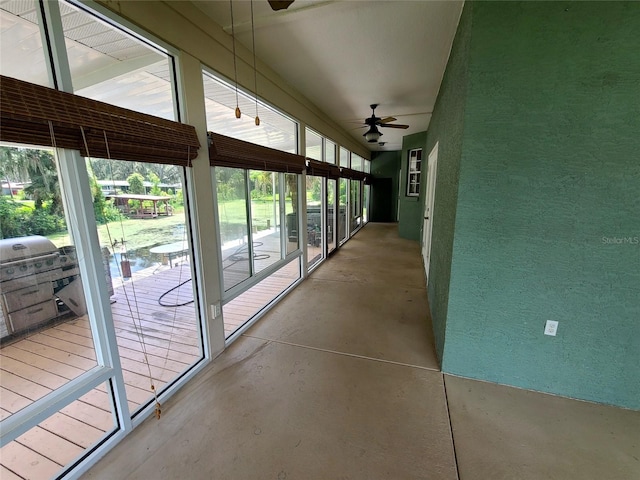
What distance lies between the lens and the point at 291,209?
3.89 meters

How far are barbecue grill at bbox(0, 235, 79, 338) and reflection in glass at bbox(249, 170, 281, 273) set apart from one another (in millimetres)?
1690

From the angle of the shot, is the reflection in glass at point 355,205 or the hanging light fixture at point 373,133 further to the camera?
the reflection in glass at point 355,205

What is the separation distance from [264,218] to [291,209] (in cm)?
76

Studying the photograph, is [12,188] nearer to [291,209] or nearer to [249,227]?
[249,227]

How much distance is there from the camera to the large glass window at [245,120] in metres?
2.26

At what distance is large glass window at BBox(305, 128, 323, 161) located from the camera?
4.41m

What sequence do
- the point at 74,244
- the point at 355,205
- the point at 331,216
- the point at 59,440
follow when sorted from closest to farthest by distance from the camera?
1. the point at 74,244
2. the point at 59,440
3. the point at 331,216
4. the point at 355,205

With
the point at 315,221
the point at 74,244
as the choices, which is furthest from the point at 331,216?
the point at 74,244

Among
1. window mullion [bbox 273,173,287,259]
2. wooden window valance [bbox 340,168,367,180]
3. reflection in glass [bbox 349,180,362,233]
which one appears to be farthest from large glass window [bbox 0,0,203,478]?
reflection in glass [bbox 349,180,362,233]

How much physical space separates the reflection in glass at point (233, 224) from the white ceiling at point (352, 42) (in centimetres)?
120

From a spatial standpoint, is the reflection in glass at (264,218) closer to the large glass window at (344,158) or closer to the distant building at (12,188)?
the distant building at (12,188)

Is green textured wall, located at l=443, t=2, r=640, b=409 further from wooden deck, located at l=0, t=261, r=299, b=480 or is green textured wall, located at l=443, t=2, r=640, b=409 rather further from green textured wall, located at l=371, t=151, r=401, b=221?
green textured wall, located at l=371, t=151, r=401, b=221

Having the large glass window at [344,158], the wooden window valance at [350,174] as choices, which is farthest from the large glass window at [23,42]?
the large glass window at [344,158]

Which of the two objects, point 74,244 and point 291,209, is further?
point 291,209
